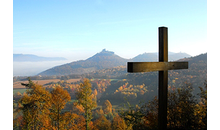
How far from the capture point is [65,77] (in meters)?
6.26

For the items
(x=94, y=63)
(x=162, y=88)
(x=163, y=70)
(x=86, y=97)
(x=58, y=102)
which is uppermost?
(x=94, y=63)

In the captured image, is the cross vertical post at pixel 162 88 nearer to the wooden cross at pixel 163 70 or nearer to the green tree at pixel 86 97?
the wooden cross at pixel 163 70

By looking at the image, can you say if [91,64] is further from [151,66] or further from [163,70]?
[151,66]

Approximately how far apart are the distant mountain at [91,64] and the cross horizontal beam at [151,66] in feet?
13.2

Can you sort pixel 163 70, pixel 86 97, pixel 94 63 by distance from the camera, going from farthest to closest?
pixel 94 63 → pixel 86 97 → pixel 163 70

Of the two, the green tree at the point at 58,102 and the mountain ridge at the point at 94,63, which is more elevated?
the mountain ridge at the point at 94,63

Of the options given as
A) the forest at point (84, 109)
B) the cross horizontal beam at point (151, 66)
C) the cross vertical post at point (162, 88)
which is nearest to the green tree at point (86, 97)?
the forest at point (84, 109)

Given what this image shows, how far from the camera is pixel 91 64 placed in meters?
7.65

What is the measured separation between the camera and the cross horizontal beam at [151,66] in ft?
6.76

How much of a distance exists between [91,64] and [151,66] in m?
5.48

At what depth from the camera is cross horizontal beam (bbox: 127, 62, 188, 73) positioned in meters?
2.06

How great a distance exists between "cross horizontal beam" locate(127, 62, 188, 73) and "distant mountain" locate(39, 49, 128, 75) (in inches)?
158

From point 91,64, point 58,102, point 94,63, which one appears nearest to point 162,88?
point 58,102
